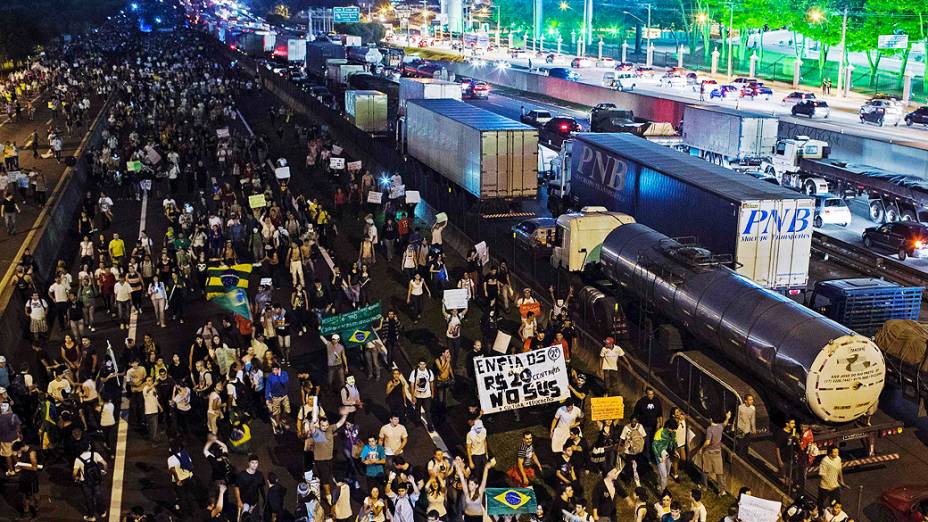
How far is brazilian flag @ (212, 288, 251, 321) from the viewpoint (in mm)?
22297

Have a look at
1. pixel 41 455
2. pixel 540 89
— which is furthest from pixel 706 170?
pixel 540 89

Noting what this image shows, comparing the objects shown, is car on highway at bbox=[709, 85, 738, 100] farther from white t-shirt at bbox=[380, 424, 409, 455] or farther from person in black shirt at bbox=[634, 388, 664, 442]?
white t-shirt at bbox=[380, 424, 409, 455]

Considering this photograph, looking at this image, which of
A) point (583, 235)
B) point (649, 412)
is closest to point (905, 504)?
point (649, 412)

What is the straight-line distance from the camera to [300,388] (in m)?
22.0

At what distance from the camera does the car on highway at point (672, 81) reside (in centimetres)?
9556

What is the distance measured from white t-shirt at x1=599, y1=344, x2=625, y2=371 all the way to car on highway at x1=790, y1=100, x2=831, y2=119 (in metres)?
52.9

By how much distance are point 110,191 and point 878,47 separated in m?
63.4

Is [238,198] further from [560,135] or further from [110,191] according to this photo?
[560,135]

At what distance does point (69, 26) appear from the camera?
197250mm

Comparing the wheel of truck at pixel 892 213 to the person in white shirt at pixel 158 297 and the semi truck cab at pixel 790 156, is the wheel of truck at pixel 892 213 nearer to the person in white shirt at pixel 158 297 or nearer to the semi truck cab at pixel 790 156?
the semi truck cab at pixel 790 156

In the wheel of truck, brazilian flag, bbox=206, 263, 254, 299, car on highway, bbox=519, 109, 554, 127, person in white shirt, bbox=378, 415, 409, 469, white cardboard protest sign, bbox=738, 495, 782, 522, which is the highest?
brazilian flag, bbox=206, 263, 254, 299

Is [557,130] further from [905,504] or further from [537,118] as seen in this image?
[905,504]

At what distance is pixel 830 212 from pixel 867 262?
18.2 feet

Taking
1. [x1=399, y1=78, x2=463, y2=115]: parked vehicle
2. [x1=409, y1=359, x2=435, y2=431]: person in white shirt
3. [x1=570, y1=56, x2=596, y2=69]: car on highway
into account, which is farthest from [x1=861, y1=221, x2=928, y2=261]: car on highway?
[x1=570, y1=56, x2=596, y2=69]: car on highway
